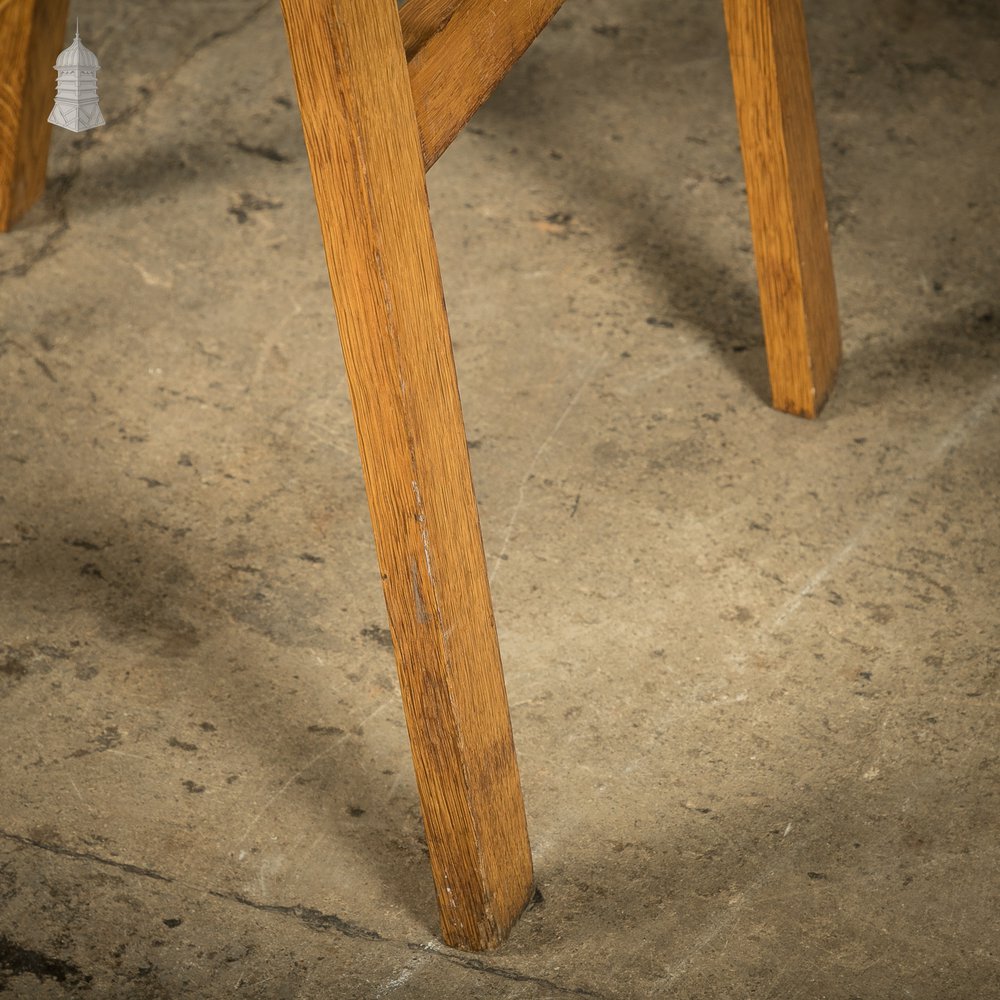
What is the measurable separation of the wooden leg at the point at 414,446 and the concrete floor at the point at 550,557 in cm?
21

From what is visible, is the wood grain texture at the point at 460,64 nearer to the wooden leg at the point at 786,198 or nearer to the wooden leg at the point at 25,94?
the wooden leg at the point at 786,198

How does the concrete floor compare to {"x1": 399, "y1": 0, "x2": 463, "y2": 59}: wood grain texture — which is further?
the concrete floor

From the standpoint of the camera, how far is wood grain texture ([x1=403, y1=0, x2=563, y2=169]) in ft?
5.01

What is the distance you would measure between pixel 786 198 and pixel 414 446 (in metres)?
1.28

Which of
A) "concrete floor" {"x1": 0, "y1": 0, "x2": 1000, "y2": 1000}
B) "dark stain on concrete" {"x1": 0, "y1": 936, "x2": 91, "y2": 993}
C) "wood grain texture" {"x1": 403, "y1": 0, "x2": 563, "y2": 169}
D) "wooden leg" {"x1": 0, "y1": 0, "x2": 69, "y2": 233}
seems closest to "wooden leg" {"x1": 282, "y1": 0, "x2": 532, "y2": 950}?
"wood grain texture" {"x1": 403, "y1": 0, "x2": 563, "y2": 169}

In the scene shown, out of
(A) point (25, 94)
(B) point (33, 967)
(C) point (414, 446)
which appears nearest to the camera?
(C) point (414, 446)

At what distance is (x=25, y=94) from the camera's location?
3086 millimetres

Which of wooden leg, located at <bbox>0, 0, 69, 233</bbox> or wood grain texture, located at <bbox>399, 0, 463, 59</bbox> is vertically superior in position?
wood grain texture, located at <bbox>399, 0, 463, 59</bbox>

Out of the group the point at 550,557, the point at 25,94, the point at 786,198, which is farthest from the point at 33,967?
the point at 25,94

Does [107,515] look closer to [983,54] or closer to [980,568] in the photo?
[980,568]

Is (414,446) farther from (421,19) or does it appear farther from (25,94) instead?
(25,94)

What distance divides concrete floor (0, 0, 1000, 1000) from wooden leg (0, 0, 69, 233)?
8 centimetres

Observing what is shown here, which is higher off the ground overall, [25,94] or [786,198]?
[25,94]

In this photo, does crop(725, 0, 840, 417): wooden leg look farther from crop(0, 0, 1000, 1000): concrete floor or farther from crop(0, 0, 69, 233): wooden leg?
crop(0, 0, 69, 233): wooden leg
